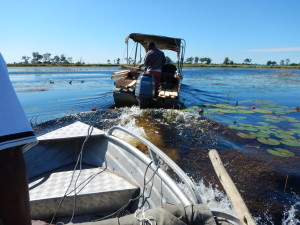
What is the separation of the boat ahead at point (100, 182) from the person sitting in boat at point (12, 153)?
3.25ft

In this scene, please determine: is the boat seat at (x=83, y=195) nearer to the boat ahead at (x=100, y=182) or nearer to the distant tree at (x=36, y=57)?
the boat ahead at (x=100, y=182)

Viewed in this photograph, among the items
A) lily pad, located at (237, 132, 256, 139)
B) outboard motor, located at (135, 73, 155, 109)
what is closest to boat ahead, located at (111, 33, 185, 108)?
outboard motor, located at (135, 73, 155, 109)

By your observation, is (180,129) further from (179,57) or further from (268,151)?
(179,57)

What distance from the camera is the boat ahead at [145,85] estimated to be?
8.36 m

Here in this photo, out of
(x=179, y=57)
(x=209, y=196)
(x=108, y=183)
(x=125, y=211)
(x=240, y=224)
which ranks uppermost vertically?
(x=179, y=57)

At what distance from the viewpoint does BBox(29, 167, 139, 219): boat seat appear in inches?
113

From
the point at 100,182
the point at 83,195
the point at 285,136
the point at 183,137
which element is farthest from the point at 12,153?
the point at 285,136

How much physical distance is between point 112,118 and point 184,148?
3.70 metres

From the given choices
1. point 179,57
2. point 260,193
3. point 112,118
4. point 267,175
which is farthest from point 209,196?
point 179,57

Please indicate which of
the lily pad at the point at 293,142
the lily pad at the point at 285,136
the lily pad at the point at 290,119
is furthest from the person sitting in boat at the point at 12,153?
the lily pad at the point at 290,119

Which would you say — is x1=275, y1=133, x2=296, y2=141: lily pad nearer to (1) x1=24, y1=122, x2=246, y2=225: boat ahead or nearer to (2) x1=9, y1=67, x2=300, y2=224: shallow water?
(2) x1=9, y1=67, x2=300, y2=224: shallow water

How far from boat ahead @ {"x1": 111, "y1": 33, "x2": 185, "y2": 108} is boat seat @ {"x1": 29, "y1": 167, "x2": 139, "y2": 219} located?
17.3 feet

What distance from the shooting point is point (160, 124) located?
8.27 m

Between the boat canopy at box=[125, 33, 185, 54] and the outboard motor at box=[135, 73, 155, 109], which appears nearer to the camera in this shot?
the outboard motor at box=[135, 73, 155, 109]
